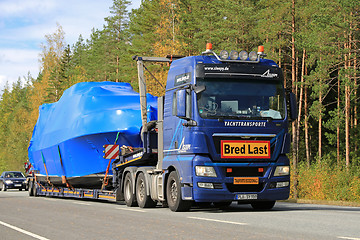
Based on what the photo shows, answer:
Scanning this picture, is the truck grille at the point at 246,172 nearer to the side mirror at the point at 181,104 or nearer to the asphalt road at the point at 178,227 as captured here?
the asphalt road at the point at 178,227

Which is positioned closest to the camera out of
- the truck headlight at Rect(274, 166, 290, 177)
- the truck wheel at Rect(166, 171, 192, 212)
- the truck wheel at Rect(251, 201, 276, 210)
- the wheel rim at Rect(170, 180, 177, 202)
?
the truck headlight at Rect(274, 166, 290, 177)

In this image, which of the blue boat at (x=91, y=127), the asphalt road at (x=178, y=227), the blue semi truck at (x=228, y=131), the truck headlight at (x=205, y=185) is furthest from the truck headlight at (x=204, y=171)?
the blue boat at (x=91, y=127)

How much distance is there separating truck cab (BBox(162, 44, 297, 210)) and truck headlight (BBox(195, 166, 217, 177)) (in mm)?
24

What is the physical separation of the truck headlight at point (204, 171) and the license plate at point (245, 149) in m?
0.46

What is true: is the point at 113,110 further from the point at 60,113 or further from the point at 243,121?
the point at 243,121

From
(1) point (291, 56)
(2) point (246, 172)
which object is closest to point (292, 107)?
(2) point (246, 172)

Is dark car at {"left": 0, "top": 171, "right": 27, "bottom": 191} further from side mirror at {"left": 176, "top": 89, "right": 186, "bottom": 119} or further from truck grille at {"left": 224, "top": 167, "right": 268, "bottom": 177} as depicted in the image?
truck grille at {"left": 224, "top": 167, "right": 268, "bottom": 177}

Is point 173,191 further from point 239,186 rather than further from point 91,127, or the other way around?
point 91,127

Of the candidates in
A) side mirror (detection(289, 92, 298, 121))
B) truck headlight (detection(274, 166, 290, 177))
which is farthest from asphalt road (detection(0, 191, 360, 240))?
side mirror (detection(289, 92, 298, 121))

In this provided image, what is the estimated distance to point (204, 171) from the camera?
14023 millimetres

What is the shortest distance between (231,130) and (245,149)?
0.60m

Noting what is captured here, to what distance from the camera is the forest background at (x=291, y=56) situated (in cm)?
3301

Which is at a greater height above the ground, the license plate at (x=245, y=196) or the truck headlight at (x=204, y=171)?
the truck headlight at (x=204, y=171)

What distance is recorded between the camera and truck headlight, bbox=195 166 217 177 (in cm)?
1401
